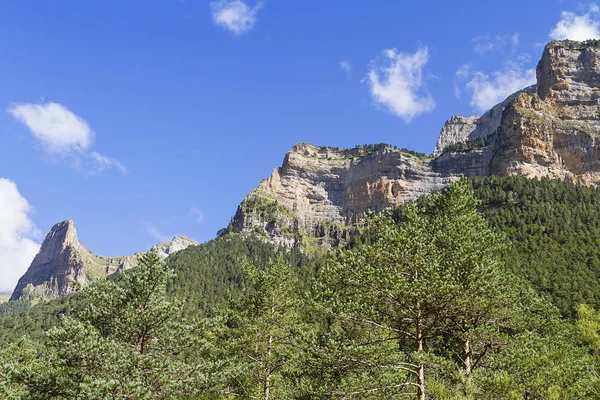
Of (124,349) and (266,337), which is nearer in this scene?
(124,349)

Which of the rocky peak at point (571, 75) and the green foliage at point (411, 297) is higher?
the rocky peak at point (571, 75)

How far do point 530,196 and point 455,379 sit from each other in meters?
103

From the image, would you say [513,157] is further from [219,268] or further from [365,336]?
[365,336]

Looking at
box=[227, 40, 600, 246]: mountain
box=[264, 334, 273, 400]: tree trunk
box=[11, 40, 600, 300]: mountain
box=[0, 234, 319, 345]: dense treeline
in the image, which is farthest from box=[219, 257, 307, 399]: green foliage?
box=[227, 40, 600, 246]: mountain

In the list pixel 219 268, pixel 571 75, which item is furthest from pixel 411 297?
pixel 571 75

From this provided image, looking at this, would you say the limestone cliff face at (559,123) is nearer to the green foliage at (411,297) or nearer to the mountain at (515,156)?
the mountain at (515,156)

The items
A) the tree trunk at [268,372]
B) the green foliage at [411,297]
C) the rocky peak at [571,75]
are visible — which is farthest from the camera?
the rocky peak at [571,75]

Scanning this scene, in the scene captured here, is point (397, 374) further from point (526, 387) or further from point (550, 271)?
point (550, 271)

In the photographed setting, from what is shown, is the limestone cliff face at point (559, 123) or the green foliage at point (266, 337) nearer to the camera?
the green foliage at point (266, 337)

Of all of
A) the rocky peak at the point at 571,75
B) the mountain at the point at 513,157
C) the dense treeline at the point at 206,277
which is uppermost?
the rocky peak at the point at 571,75

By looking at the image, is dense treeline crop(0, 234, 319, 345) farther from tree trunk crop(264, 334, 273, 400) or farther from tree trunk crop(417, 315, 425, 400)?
tree trunk crop(417, 315, 425, 400)

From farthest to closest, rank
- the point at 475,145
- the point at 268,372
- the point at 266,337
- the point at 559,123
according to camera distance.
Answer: the point at 475,145 → the point at 559,123 → the point at 266,337 → the point at 268,372

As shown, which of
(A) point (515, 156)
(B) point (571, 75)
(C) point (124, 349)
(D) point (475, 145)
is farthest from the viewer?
(D) point (475, 145)

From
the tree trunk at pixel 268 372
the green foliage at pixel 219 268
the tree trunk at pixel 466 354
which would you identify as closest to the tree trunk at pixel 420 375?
the tree trunk at pixel 466 354
